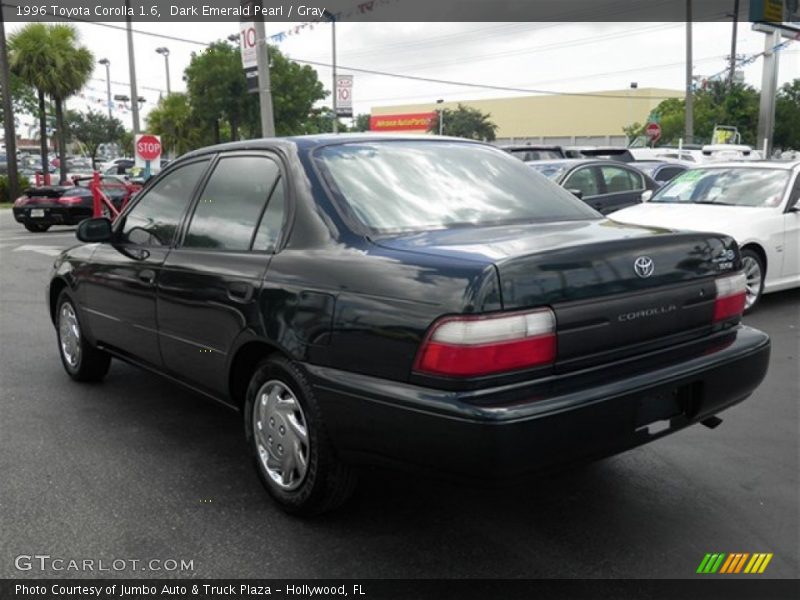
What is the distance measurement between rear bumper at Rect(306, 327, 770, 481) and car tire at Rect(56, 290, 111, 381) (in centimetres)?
288

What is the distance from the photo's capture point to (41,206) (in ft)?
59.2

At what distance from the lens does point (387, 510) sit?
11.1 feet

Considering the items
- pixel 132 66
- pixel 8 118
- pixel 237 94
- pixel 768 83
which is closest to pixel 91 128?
pixel 237 94

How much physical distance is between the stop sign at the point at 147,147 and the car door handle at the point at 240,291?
18.8 metres

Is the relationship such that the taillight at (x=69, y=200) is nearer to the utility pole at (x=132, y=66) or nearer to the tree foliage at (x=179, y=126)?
the utility pole at (x=132, y=66)

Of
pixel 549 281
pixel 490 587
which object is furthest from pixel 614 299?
pixel 490 587

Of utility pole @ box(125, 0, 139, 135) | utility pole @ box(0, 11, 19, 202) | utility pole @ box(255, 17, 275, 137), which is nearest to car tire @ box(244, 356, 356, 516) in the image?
utility pole @ box(255, 17, 275, 137)

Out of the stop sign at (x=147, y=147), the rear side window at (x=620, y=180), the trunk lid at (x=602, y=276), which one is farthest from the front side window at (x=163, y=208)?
the stop sign at (x=147, y=147)

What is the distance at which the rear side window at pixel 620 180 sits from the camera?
38.7 ft

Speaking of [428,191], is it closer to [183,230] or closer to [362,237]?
[362,237]

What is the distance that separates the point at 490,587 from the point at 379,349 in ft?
3.13

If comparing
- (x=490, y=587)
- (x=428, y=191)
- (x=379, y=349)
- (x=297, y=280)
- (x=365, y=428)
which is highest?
(x=428, y=191)

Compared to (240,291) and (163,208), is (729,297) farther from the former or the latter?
(163,208)

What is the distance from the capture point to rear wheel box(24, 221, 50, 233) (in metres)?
18.3
